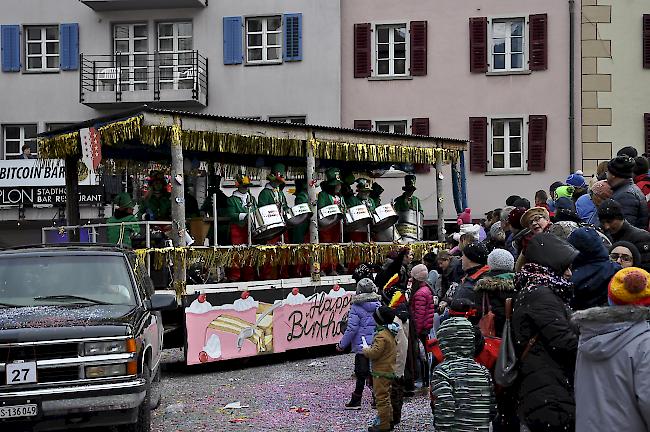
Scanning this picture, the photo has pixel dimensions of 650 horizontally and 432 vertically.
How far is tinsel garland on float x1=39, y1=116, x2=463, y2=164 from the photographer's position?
13234 millimetres

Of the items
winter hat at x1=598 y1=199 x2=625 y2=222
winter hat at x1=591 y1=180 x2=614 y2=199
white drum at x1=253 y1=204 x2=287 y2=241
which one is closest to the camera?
winter hat at x1=598 y1=199 x2=625 y2=222

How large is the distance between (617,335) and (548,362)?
3.11 ft

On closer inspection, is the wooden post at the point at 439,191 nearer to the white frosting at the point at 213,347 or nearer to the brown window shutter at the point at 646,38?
the white frosting at the point at 213,347

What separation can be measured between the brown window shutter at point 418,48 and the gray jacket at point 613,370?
80.2 ft

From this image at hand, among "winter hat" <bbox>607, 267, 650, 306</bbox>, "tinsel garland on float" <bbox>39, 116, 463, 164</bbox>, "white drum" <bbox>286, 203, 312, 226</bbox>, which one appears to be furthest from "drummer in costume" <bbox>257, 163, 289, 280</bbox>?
"winter hat" <bbox>607, 267, 650, 306</bbox>

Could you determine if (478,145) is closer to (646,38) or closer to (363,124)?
(363,124)

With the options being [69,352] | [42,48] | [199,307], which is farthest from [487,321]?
[42,48]

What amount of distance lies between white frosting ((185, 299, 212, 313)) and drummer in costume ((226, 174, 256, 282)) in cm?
121

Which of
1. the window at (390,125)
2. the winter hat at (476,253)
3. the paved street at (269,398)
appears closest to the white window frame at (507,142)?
the window at (390,125)

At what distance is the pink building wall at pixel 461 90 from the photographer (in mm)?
28000

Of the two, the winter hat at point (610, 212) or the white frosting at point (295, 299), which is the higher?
the winter hat at point (610, 212)

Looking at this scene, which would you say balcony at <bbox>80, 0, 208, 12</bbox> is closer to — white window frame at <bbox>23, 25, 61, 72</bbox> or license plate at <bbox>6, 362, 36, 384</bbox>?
white window frame at <bbox>23, 25, 61, 72</bbox>

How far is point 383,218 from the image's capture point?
57.0 feet

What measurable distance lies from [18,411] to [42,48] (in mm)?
24647
